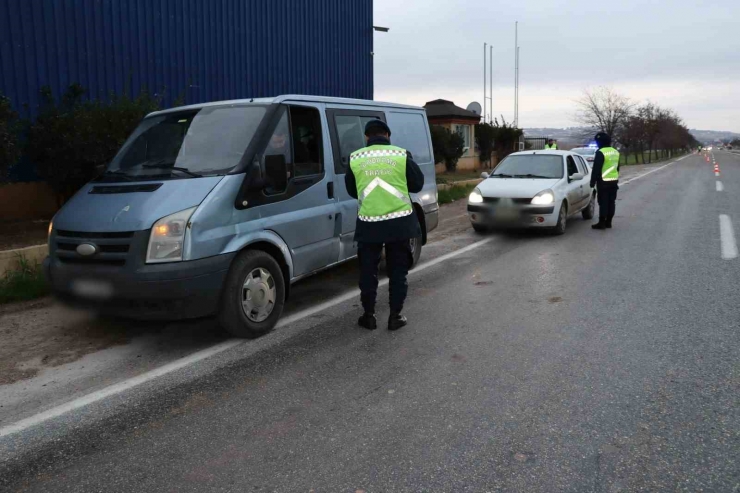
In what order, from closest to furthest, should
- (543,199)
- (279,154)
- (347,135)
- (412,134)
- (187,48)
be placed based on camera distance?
(279,154), (347,135), (412,134), (543,199), (187,48)

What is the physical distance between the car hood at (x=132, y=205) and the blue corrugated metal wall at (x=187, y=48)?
18.7 feet

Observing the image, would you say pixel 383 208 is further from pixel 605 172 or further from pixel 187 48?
pixel 187 48

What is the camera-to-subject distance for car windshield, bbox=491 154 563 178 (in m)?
11.1

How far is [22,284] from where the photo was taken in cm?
661

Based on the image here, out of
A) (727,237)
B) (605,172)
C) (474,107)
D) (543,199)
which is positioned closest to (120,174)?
(543,199)

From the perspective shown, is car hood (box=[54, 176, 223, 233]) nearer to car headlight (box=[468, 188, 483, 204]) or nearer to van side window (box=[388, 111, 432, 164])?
van side window (box=[388, 111, 432, 164])

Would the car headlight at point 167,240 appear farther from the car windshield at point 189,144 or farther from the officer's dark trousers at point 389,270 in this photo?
the officer's dark trousers at point 389,270

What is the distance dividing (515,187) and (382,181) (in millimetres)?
5767

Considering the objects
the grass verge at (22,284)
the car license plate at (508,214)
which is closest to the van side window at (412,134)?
the car license plate at (508,214)

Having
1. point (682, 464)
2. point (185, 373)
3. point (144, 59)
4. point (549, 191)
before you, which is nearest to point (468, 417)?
point (682, 464)

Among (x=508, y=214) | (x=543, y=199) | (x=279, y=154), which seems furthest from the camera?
(x=508, y=214)

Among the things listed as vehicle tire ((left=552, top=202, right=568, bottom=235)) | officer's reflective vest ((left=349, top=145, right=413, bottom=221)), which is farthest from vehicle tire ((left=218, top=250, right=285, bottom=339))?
vehicle tire ((left=552, top=202, right=568, bottom=235))

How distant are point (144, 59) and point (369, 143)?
8332mm

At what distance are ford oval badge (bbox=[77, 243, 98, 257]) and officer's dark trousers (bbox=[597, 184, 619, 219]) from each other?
365 inches
